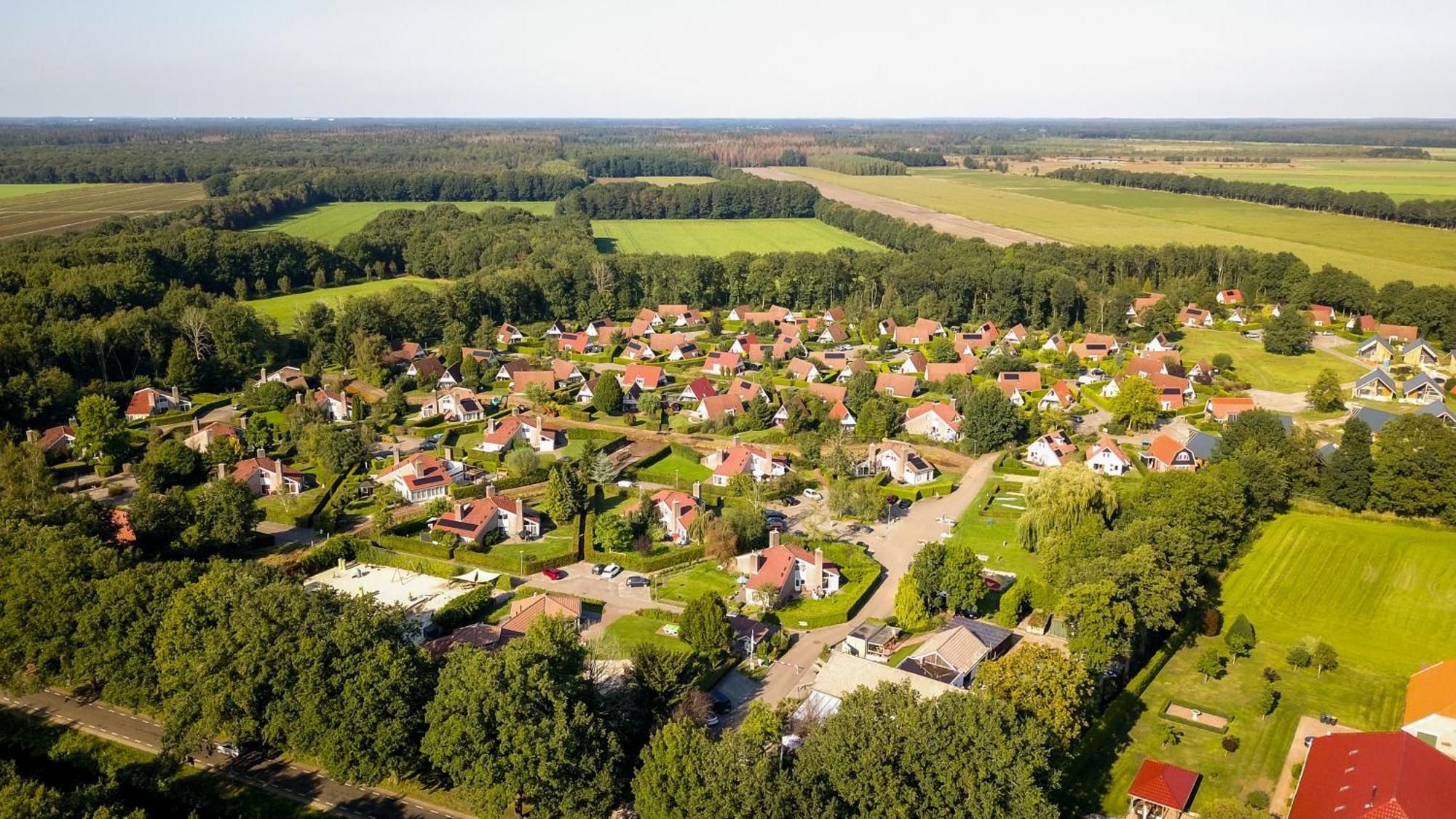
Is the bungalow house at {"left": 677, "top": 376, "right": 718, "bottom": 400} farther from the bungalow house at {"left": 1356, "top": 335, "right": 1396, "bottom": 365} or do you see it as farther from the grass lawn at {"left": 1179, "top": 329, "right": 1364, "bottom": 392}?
the bungalow house at {"left": 1356, "top": 335, "right": 1396, "bottom": 365}

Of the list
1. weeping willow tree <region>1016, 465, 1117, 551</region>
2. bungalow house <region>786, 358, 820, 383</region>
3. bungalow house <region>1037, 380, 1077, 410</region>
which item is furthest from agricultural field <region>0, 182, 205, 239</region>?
weeping willow tree <region>1016, 465, 1117, 551</region>

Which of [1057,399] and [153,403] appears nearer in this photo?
[153,403]

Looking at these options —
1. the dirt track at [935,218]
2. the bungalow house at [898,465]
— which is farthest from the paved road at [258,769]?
the dirt track at [935,218]

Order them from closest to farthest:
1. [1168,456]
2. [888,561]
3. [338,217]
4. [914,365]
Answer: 1. [888,561]
2. [1168,456]
3. [914,365]
4. [338,217]

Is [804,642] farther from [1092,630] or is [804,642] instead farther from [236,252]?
[236,252]

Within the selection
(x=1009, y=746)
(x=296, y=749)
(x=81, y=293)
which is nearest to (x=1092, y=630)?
(x=1009, y=746)

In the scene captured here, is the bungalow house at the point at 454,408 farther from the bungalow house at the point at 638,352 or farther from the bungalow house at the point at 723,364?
the bungalow house at the point at 723,364

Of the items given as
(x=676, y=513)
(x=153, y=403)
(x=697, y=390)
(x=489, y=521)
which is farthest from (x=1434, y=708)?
(x=153, y=403)

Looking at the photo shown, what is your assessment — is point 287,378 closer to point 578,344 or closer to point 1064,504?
point 578,344
